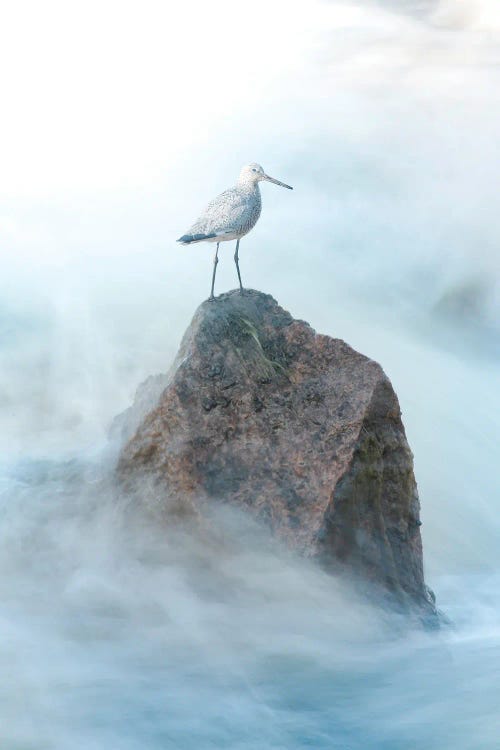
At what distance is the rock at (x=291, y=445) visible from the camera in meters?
6.32

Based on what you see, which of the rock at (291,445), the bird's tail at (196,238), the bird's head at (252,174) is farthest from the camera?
the bird's head at (252,174)

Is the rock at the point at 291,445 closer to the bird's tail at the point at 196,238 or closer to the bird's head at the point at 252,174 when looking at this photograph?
the bird's tail at the point at 196,238

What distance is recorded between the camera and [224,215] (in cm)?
695

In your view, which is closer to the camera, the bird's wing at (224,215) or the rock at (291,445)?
the rock at (291,445)

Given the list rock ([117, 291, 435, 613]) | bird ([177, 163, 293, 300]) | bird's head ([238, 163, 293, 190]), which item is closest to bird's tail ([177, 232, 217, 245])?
bird ([177, 163, 293, 300])

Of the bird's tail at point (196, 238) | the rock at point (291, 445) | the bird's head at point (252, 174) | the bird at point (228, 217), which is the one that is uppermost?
the bird's head at point (252, 174)

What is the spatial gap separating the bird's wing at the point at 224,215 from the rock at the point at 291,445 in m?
0.51

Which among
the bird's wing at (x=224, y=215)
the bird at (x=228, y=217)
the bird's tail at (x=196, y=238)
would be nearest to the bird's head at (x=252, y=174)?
the bird at (x=228, y=217)

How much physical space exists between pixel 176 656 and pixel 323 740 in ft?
3.09

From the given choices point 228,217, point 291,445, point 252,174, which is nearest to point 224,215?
point 228,217

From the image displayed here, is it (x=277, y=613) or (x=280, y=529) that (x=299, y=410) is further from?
(x=277, y=613)

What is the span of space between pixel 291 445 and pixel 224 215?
5.10 ft

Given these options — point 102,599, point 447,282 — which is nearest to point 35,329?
point 447,282

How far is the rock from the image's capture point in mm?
6320
